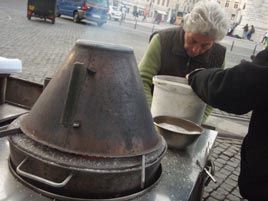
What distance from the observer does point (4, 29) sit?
12.3 m

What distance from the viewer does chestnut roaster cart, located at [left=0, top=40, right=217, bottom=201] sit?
1.31 meters

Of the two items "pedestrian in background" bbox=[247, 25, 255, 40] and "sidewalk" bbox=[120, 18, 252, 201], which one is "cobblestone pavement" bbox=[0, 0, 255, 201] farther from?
"pedestrian in background" bbox=[247, 25, 255, 40]

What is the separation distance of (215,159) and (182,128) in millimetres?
2749

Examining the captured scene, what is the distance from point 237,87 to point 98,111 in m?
0.79

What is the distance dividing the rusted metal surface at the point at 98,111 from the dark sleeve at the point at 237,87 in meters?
0.51

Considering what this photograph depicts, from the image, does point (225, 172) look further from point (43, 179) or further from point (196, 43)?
point (43, 179)

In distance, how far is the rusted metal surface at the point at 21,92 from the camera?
255 centimetres

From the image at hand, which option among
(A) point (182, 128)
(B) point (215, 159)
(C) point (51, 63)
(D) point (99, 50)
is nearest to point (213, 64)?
(A) point (182, 128)

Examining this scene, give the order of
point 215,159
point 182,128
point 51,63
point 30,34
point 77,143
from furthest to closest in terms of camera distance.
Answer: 1. point 30,34
2. point 51,63
3. point 215,159
4. point 182,128
5. point 77,143

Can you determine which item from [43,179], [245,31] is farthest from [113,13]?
[245,31]

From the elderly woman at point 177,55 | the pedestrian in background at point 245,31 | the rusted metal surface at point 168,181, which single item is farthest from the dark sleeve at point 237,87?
the pedestrian in background at point 245,31

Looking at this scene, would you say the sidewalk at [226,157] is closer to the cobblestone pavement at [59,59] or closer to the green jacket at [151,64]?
the cobblestone pavement at [59,59]

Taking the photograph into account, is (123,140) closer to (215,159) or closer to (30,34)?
(215,159)

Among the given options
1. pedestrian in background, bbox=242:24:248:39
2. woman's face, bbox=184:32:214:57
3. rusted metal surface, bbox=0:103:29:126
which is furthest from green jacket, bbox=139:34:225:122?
pedestrian in background, bbox=242:24:248:39
